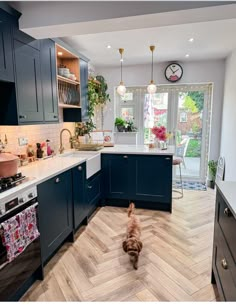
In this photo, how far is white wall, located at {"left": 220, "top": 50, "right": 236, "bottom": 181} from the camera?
355cm

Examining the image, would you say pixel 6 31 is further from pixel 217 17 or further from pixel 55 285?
pixel 55 285

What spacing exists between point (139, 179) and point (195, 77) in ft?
8.48

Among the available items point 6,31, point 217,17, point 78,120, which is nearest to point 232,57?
point 217,17

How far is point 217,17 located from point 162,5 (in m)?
0.50

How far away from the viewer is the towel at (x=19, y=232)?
149 cm

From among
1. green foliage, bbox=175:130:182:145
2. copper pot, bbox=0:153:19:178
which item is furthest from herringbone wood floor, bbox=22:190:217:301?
green foliage, bbox=175:130:182:145

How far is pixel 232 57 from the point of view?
3.73 m

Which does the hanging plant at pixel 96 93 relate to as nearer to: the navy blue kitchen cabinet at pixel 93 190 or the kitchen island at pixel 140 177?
the kitchen island at pixel 140 177

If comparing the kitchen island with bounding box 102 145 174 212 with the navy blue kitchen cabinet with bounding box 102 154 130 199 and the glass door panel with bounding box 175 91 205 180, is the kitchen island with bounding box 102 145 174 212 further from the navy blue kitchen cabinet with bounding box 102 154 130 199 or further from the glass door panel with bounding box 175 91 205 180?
the glass door panel with bounding box 175 91 205 180

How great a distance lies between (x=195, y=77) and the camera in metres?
4.43

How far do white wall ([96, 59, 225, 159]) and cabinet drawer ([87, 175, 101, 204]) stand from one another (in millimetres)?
2142

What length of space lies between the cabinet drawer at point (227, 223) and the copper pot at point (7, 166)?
1.75 meters

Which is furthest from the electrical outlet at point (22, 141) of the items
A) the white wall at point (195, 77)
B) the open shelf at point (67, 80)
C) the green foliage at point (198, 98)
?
the green foliage at point (198, 98)

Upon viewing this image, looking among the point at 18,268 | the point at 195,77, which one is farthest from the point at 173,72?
the point at 18,268
